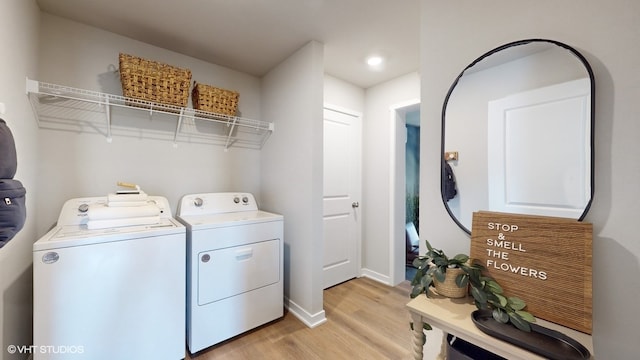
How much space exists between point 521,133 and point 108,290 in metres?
2.13

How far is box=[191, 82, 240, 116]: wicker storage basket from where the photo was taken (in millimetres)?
2012

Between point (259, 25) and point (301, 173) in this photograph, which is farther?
point (301, 173)

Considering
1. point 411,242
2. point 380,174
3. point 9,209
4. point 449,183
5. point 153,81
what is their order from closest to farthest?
point 9,209, point 449,183, point 153,81, point 380,174, point 411,242

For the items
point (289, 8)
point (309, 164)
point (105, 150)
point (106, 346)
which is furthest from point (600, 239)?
point (105, 150)

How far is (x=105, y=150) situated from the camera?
1.83m

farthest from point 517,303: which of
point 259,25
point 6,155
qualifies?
point 259,25

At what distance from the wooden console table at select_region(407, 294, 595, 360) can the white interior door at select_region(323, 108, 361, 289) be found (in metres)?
1.79

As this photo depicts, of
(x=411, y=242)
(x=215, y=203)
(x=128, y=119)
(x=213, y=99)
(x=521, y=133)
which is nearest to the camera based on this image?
(x=521, y=133)

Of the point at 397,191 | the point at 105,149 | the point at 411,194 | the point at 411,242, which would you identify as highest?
the point at 105,149

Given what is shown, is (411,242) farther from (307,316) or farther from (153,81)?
(153,81)

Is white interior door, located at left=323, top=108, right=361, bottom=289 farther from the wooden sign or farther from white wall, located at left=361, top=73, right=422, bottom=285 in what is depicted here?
the wooden sign

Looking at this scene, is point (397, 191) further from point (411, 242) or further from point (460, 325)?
point (460, 325)

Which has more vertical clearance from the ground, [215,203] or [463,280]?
[215,203]

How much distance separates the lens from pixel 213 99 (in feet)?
6.74
